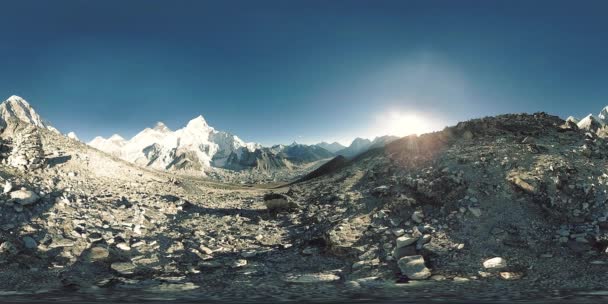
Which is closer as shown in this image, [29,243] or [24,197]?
[29,243]

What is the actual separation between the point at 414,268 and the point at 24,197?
19874 mm

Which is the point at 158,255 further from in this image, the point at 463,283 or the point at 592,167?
the point at 592,167

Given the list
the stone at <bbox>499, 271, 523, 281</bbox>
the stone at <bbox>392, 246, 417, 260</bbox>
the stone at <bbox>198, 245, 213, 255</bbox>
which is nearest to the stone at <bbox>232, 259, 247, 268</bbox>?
the stone at <bbox>198, 245, 213, 255</bbox>

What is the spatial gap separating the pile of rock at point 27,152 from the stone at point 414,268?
25039 mm

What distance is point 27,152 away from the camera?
28.1 m

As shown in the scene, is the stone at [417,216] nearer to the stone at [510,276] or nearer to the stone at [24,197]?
the stone at [510,276]

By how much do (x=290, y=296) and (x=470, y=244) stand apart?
9127mm

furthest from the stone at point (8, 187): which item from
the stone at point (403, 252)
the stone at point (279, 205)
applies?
the stone at point (403, 252)

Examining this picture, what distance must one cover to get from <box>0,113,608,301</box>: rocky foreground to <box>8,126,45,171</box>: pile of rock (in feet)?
0.34

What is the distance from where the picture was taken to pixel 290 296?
39.8 ft

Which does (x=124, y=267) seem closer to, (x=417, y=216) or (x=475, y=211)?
(x=417, y=216)

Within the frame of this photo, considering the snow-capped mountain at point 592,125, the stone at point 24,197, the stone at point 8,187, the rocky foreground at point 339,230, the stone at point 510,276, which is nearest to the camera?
the stone at point 510,276

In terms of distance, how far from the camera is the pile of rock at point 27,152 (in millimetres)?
26812

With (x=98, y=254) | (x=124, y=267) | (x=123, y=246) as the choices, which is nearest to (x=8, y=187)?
(x=123, y=246)
